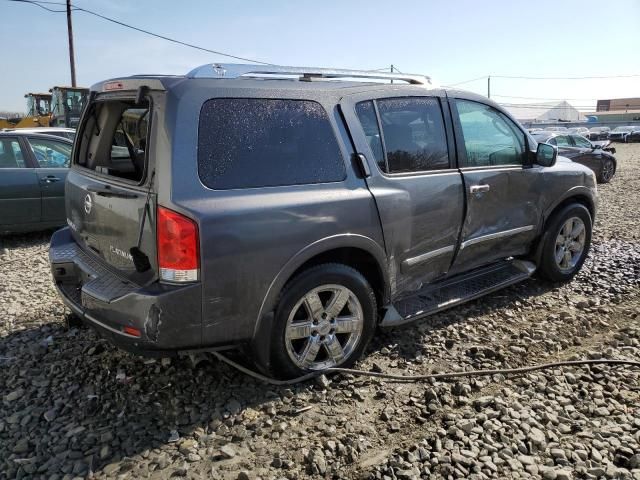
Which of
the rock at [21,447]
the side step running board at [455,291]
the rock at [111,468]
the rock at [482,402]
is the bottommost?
the rock at [111,468]

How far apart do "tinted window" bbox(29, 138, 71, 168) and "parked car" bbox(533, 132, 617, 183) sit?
40.7ft

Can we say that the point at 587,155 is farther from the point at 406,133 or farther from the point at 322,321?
the point at 322,321

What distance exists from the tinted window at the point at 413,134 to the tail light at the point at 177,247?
1518mm

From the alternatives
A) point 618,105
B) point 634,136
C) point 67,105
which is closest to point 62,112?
point 67,105

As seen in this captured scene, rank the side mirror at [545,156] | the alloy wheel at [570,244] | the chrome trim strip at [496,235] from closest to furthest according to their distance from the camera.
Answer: the chrome trim strip at [496,235] < the side mirror at [545,156] < the alloy wheel at [570,244]

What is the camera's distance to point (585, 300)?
475cm

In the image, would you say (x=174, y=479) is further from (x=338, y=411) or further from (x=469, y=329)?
(x=469, y=329)

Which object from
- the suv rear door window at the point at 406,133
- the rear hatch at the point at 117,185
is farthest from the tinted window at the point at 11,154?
the suv rear door window at the point at 406,133

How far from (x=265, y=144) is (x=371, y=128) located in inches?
33.9

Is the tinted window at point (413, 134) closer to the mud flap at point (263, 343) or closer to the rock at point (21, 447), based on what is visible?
the mud flap at point (263, 343)

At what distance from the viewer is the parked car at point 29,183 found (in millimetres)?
6793

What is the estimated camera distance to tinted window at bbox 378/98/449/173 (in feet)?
11.7

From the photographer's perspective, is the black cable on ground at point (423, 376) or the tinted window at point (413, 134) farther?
the tinted window at point (413, 134)

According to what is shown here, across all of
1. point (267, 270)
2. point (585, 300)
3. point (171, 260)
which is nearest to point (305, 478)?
point (267, 270)
